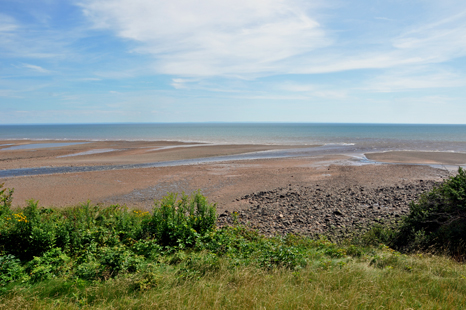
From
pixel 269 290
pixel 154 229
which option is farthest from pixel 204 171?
pixel 269 290

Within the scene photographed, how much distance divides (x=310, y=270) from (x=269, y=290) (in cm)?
149

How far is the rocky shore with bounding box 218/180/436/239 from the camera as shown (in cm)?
1159

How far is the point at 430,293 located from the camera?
5.30 meters

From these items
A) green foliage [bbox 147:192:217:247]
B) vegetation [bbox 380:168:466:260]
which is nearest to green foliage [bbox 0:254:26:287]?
green foliage [bbox 147:192:217:247]

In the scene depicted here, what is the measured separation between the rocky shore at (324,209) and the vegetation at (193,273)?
9.36 ft

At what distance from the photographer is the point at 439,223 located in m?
9.30

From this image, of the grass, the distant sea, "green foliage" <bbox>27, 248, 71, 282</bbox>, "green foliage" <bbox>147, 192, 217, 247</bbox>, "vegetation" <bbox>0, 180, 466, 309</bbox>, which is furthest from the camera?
the distant sea

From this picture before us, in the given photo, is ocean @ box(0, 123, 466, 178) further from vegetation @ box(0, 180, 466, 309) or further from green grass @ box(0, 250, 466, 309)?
green grass @ box(0, 250, 466, 309)

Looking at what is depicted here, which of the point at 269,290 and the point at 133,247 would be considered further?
the point at 133,247

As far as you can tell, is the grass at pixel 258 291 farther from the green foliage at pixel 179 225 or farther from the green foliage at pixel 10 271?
the green foliage at pixel 179 225

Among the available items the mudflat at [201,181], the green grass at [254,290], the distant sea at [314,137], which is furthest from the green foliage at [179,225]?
the distant sea at [314,137]

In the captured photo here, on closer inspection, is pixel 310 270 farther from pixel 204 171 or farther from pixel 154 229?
pixel 204 171

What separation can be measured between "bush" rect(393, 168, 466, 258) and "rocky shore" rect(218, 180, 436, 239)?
1857 millimetres

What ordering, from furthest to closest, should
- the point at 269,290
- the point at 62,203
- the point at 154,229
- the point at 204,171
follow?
the point at 204,171
the point at 62,203
the point at 154,229
the point at 269,290
